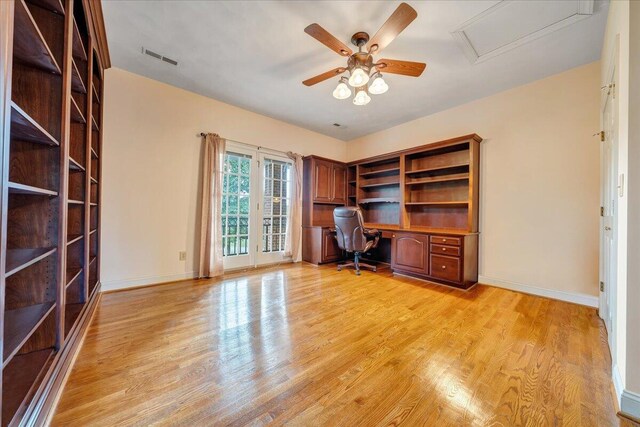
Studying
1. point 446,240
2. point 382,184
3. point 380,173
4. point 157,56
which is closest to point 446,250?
point 446,240

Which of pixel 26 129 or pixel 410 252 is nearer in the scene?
pixel 26 129

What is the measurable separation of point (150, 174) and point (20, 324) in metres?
2.37

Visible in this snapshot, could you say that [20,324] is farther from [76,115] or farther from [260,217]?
[260,217]

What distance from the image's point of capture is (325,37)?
1.88m

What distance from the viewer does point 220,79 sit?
3.05 meters

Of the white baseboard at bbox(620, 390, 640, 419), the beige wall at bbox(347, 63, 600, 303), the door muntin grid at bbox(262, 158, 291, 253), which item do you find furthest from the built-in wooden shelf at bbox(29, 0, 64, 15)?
the beige wall at bbox(347, 63, 600, 303)

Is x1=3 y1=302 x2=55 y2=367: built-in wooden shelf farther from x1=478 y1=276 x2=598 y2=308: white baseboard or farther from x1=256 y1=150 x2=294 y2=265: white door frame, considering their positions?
x1=478 y1=276 x2=598 y2=308: white baseboard

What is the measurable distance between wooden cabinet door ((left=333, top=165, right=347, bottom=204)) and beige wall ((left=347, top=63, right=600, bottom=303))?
2.25 m

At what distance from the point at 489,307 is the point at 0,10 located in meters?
3.71

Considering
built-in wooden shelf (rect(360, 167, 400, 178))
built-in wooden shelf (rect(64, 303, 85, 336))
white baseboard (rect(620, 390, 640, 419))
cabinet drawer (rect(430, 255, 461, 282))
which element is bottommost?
white baseboard (rect(620, 390, 640, 419))

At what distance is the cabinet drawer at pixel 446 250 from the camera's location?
123 inches

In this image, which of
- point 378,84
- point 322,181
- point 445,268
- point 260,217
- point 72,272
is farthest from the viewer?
point 322,181

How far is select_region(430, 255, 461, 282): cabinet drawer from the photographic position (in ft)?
10.2

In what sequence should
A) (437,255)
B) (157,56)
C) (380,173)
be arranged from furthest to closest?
(380,173) < (437,255) < (157,56)
